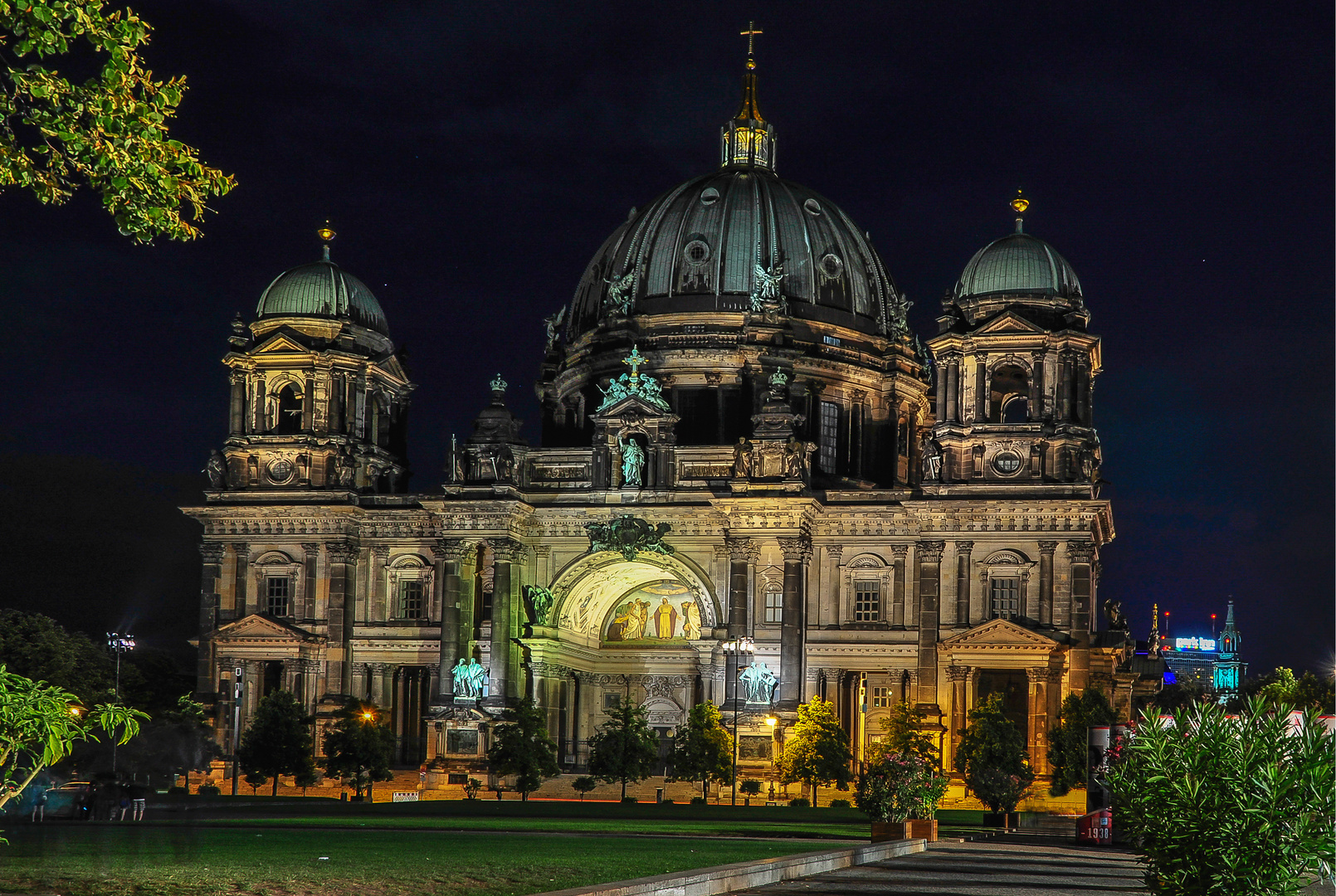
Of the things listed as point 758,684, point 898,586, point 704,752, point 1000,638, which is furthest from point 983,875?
point 898,586

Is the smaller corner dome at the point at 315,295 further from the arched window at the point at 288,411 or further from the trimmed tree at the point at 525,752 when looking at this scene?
the trimmed tree at the point at 525,752

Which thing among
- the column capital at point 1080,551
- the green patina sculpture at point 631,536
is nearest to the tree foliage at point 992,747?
the column capital at point 1080,551

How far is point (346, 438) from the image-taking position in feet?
308

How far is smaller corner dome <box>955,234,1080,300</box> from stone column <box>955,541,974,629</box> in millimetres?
12143

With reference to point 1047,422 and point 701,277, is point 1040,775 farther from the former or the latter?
point 701,277

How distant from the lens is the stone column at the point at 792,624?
85.9 m

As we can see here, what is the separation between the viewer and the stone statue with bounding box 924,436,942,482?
87000 mm

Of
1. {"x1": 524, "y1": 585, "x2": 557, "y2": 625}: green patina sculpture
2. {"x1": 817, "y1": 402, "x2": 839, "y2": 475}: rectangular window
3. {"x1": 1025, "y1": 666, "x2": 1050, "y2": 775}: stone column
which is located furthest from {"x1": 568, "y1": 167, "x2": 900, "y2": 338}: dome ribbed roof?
{"x1": 1025, "y1": 666, "x2": 1050, "y2": 775}: stone column

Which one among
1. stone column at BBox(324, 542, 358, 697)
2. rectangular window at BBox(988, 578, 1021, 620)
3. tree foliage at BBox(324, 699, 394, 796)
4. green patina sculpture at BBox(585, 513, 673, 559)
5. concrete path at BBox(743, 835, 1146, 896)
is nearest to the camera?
concrete path at BBox(743, 835, 1146, 896)

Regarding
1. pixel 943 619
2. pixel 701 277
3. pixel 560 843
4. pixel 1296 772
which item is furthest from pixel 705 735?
pixel 1296 772

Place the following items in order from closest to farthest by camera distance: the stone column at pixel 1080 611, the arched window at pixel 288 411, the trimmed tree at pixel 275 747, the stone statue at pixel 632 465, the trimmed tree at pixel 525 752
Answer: the trimmed tree at pixel 525 752, the trimmed tree at pixel 275 747, the stone column at pixel 1080 611, the stone statue at pixel 632 465, the arched window at pixel 288 411

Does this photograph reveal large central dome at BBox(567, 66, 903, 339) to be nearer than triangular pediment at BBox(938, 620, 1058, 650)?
No

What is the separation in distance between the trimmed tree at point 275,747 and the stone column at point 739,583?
20.3 metres

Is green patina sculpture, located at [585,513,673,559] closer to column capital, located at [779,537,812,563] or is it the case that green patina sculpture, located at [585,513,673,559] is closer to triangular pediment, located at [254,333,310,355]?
column capital, located at [779,537,812,563]
